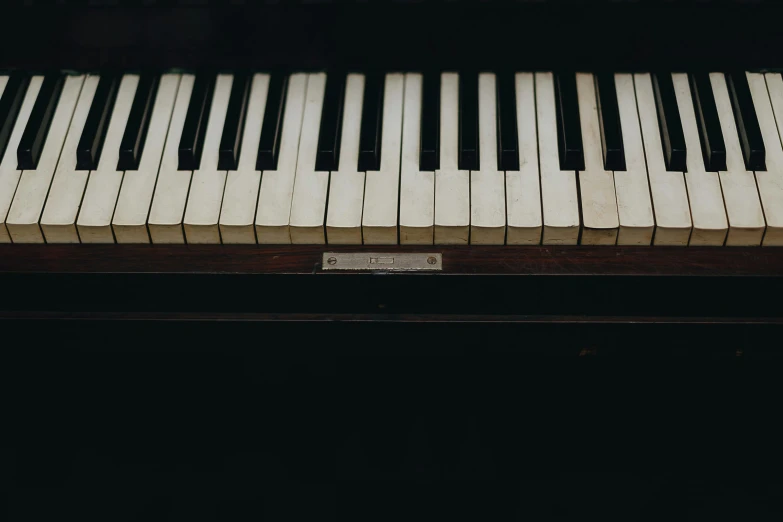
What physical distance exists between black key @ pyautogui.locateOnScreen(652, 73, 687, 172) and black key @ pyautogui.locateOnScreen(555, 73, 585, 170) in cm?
17

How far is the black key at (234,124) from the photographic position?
1.50 meters

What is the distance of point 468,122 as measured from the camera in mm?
1549

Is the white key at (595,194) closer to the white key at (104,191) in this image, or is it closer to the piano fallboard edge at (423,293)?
the piano fallboard edge at (423,293)

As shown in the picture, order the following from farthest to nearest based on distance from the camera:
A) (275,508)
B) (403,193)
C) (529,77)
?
1. (275,508)
2. (529,77)
3. (403,193)

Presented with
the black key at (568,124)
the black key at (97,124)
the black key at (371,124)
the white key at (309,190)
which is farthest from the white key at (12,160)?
the black key at (568,124)

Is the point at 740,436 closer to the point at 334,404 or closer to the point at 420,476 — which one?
the point at 420,476

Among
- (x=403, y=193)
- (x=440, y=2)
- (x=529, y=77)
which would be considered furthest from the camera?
(x=529, y=77)

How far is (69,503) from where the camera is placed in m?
1.81

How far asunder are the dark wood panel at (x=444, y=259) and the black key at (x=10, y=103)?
0.93 ft

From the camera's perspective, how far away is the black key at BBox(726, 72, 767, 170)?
1.45 m

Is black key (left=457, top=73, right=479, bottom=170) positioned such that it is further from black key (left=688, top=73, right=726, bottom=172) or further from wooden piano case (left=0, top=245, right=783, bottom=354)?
black key (left=688, top=73, right=726, bottom=172)

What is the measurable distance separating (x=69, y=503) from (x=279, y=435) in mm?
532

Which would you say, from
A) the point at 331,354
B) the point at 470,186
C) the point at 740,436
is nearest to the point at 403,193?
the point at 470,186

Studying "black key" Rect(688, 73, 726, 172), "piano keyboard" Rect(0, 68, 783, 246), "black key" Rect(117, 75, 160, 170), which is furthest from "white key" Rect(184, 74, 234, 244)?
"black key" Rect(688, 73, 726, 172)
